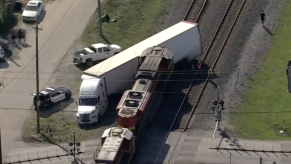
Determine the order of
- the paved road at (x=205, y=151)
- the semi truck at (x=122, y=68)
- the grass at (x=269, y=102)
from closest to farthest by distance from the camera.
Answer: the paved road at (x=205, y=151)
the grass at (x=269, y=102)
the semi truck at (x=122, y=68)

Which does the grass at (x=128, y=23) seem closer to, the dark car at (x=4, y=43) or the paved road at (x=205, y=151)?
the dark car at (x=4, y=43)

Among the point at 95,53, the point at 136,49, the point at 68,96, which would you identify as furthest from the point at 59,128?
the point at 95,53

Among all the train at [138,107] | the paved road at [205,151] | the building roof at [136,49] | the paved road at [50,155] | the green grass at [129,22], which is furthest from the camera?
the green grass at [129,22]

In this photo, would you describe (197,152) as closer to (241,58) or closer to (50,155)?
(50,155)

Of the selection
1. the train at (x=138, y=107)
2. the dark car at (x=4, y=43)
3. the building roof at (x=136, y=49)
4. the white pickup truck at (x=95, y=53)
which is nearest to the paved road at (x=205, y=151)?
the train at (x=138, y=107)

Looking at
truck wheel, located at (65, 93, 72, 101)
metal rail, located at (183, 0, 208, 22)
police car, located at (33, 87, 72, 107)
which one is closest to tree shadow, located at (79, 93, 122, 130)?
truck wheel, located at (65, 93, 72, 101)

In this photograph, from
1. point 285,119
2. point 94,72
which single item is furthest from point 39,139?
point 285,119
